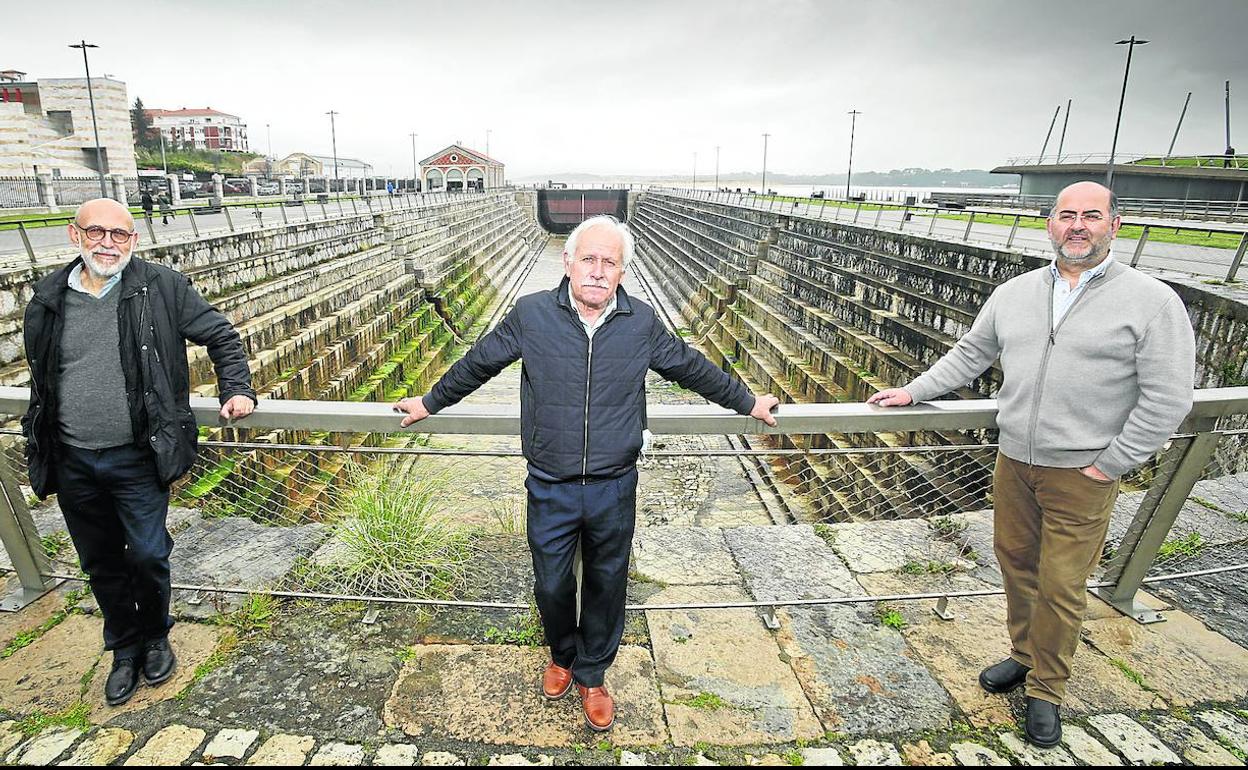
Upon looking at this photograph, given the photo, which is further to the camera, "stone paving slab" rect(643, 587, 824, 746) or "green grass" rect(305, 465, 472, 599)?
"green grass" rect(305, 465, 472, 599)

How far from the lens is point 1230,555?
12.4 ft

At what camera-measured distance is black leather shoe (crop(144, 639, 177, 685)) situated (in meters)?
2.60

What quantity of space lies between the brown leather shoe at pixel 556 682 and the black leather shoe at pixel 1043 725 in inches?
64.7

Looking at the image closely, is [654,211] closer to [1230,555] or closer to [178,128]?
[1230,555]

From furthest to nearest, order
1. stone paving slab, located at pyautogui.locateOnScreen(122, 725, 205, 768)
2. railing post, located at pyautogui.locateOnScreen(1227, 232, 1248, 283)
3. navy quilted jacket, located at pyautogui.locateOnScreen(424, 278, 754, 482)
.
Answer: railing post, located at pyautogui.locateOnScreen(1227, 232, 1248, 283), navy quilted jacket, located at pyautogui.locateOnScreen(424, 278, 754, 482), stone paving slab, located at pyautogui.locateOnScreen(122, 725, 205, 768)

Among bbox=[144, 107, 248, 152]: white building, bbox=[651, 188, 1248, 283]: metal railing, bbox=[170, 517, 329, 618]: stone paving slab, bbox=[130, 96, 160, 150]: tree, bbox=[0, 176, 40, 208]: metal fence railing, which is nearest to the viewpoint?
bbox=[170, 517, 329, 618]: stone paving slab

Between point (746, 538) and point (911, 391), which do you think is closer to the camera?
point (911, 391)

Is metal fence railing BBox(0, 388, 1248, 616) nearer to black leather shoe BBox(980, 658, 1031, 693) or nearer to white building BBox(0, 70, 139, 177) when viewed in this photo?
black leather shoe BBox(980, 658, 1031, 693)

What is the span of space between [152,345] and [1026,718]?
11.3ft

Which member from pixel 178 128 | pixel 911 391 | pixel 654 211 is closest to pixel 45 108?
pixel 654 211

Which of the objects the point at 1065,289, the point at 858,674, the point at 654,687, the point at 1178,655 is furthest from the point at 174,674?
the point at 1178,655

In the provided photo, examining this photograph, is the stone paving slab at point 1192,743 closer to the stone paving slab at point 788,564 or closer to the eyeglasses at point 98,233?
the stone paving slab at point 788,564

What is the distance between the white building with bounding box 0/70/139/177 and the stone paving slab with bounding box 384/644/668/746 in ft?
163

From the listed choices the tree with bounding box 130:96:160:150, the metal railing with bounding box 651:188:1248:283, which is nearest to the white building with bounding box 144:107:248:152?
the tree with bounding box 130:96:160:150
